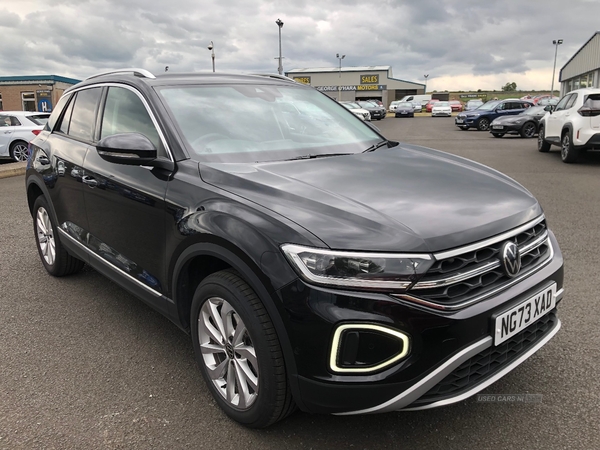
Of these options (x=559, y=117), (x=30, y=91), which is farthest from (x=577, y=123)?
(x=30, y=91)

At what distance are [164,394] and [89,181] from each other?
1.61 metres

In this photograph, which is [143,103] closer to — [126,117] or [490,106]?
[126,117]

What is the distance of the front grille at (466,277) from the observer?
202cm

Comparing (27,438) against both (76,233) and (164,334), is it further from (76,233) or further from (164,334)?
(76,233)

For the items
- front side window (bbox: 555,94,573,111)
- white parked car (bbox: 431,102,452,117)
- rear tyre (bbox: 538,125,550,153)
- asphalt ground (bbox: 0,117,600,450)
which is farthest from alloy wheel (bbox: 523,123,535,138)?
white parked car (bbox: 431,102,452,117)

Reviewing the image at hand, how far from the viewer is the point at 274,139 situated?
10.5 ft

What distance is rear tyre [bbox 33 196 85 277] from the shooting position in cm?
442

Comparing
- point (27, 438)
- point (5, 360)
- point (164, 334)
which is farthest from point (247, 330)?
point (5, 360)

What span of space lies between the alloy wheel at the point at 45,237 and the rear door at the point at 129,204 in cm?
116

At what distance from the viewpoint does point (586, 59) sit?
4059 centimetres

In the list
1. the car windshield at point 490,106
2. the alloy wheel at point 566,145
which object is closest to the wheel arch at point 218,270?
the alloy wheel at point 566,145

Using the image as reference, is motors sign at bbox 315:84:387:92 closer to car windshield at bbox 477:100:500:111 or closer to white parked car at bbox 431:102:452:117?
white parked car at bbox 431:102:452:117

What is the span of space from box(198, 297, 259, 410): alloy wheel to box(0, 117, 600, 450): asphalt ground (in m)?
0.18

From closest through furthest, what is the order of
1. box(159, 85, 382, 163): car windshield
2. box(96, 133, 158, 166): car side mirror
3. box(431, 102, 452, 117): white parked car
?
box(96, 133, 158, 166): car side mirror → box(159, 85, 382, 163): car windshield → box(431, 102, 452, 117): white parked car
